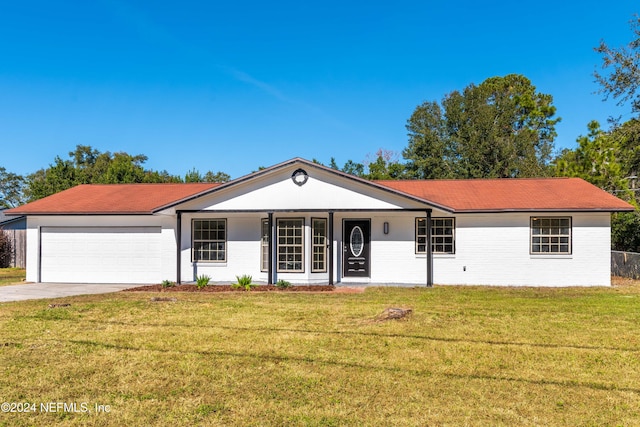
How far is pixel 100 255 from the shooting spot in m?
17.3

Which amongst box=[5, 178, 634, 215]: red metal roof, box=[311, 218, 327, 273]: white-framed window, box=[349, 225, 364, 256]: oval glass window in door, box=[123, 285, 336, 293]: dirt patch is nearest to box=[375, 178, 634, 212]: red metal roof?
box=[5, 178, 634, 215]: red metal roof

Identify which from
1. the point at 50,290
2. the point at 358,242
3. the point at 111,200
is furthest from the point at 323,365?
the point at 111,200

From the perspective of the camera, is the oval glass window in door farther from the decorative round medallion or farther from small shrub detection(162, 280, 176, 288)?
small shrub detection(162, 280, 176, 288)

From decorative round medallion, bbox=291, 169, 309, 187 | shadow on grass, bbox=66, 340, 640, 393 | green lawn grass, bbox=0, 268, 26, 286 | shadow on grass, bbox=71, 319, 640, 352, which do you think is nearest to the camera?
shadow on grass, bbox=66, 340, 640, 393

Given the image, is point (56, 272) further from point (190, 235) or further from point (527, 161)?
point (527, 161)

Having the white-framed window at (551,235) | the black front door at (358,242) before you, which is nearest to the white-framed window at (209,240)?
the black front door at (358,242)

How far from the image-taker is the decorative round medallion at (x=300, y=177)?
51.4 ft

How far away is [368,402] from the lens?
5.16 meters

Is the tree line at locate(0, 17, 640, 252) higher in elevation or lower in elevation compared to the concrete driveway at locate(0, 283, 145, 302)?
higher

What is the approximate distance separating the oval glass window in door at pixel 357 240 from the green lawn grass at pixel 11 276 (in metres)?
12.3

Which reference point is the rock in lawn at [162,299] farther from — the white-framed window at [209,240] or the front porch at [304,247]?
the white-framed window at [209,240]

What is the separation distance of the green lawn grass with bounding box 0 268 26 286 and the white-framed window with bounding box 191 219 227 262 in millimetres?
6758

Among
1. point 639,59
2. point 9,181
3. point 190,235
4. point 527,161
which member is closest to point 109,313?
point 190,235

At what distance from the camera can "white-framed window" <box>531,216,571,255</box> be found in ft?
51.7
